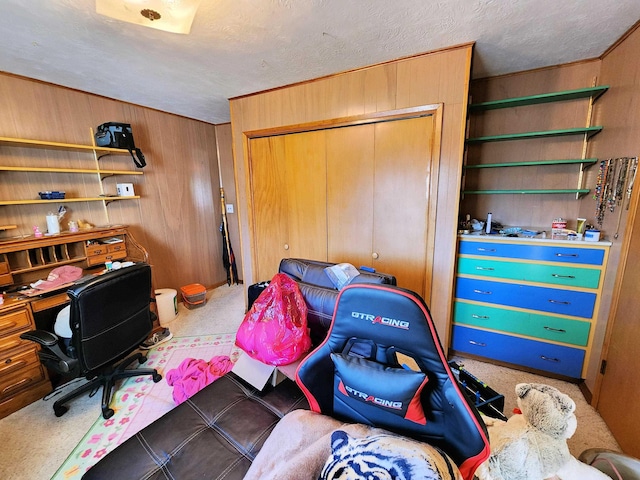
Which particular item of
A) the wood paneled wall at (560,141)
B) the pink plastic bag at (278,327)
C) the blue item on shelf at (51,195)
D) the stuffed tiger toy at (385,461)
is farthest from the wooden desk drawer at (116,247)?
the wood paneled wall at (560,141)

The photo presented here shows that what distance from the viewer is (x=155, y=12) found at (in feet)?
4.46

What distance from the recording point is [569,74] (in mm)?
2131

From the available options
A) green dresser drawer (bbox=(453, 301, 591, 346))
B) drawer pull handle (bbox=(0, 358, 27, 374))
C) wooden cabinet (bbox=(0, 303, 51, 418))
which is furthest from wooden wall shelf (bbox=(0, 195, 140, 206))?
green dresser drawer (bbox=(453, 301, 591, 346))

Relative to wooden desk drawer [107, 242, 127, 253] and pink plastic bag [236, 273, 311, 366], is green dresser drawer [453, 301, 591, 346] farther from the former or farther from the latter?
wooden desk drawer [107, 242, 127, 253]

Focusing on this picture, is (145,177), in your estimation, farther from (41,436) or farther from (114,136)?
(41,436)

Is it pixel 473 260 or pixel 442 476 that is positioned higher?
pixel 473 260

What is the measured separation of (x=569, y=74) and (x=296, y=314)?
9.31 feet

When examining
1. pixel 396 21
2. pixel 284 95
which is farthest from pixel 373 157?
pixel 284 95

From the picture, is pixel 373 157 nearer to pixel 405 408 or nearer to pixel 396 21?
pixel 396 21

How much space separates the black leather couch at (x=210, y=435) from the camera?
39.8 inches

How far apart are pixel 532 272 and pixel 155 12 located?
2.90 m

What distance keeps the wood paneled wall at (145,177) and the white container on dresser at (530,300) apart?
Result: 3.37 metres

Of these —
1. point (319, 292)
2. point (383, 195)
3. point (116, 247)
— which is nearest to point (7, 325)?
point (116, 247)

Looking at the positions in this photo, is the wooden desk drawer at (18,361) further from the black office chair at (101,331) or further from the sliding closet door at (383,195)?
the sliding closet door at (383,195)
